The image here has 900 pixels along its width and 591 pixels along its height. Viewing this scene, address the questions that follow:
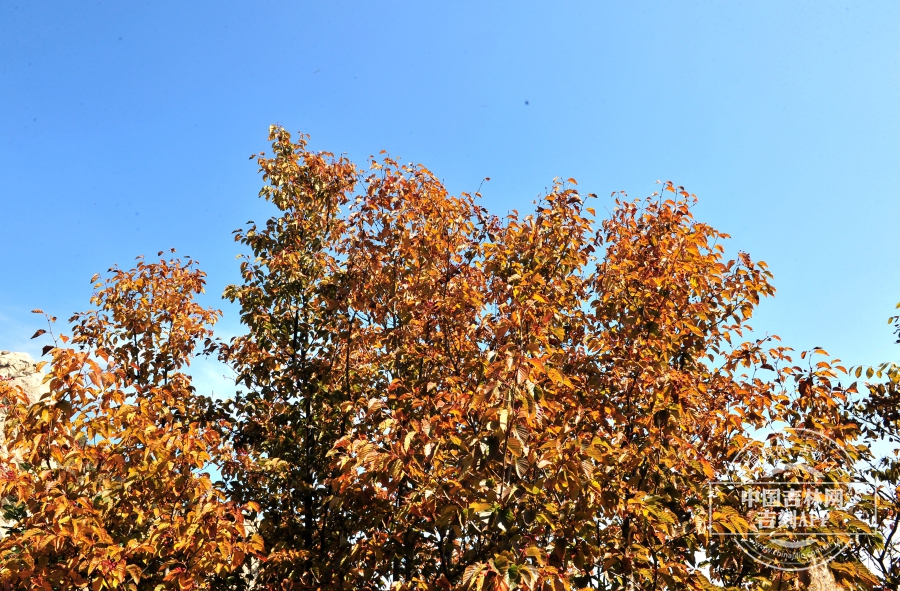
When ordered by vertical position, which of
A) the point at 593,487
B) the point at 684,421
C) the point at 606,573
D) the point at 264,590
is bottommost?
the point at 264,590

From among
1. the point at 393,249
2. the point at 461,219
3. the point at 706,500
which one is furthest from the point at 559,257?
the point at 706,500

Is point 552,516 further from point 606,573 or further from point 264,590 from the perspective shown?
point 264,590

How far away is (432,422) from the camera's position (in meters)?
4.12

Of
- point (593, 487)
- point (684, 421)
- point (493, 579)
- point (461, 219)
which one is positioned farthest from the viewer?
point (461, 219)

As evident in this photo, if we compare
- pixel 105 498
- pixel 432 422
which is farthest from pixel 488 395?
pixel 105 498

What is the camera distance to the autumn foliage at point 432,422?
13.5 feet

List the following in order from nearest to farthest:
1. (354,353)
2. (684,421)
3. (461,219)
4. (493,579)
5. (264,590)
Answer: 1. (493,579)
2. (684,421)
3. (264,590)
4. (461,219)
5. (354,353)

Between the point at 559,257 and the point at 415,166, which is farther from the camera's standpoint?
the point at 415,166

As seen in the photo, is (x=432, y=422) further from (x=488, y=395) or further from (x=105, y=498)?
(x=105, y=498)

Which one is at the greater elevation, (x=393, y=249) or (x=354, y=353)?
(x=393, y=249)

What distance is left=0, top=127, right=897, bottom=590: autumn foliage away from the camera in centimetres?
411

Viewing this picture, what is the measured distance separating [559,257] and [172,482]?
384 centimetres

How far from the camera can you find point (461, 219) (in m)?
6.59

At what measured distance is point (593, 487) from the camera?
4.14 meters
